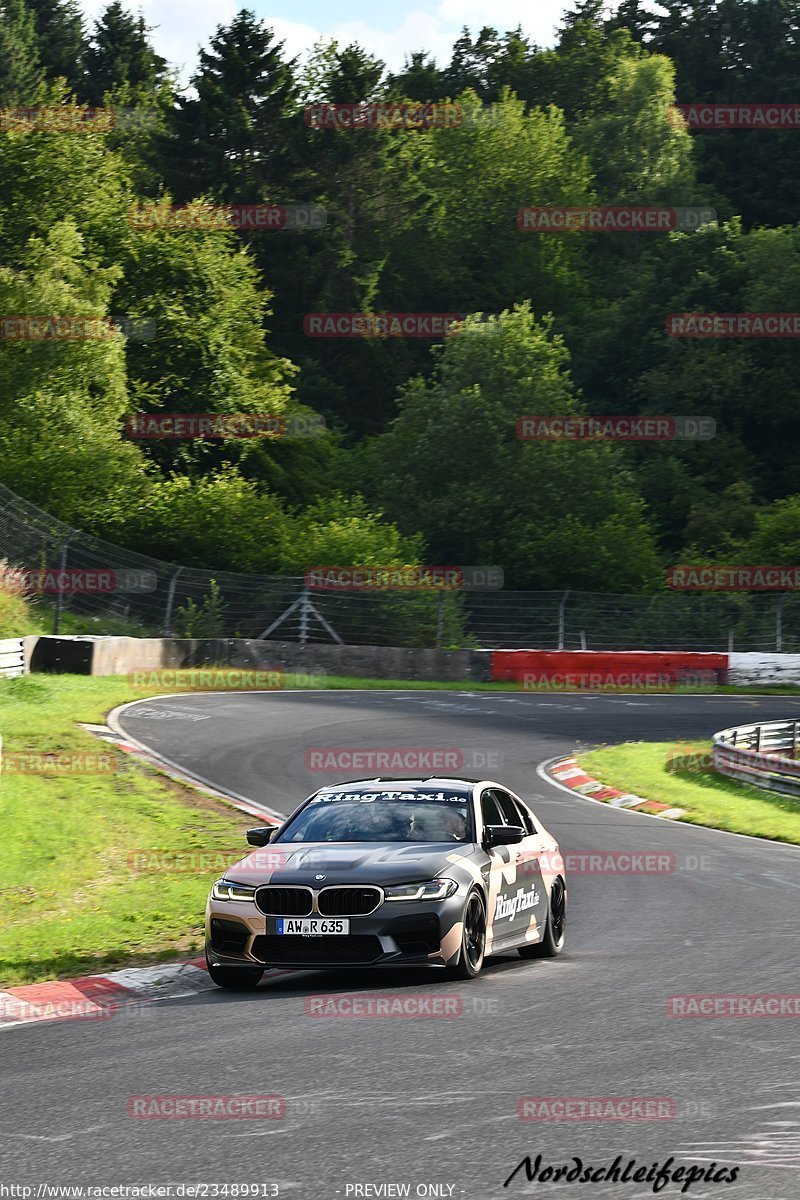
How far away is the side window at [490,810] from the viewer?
1165cm

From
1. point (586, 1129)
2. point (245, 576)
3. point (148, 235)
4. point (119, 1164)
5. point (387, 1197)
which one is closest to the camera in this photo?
point (387, 1197)

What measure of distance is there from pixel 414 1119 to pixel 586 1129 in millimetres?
702

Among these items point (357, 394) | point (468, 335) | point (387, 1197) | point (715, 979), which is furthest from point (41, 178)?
point (387, 1197)

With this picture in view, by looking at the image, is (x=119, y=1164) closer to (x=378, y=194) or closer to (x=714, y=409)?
(x=714, y=409)

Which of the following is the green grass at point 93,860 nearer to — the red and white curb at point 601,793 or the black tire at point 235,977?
the black tire at point 235,977

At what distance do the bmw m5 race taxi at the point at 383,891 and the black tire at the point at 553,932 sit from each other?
15 millimetres

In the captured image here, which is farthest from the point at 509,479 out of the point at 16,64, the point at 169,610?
the point at 16,64

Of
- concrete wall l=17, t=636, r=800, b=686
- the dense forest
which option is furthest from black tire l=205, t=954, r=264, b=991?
the dense forest

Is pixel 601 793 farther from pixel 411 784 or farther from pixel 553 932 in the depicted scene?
pixel 411 784

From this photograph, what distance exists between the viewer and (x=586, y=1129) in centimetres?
636

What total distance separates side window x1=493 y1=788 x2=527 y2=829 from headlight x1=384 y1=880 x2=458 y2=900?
208cm

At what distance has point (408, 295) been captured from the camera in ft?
261

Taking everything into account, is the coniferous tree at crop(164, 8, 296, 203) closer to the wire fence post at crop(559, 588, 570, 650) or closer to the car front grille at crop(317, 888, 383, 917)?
the wire fence post at crop(559, 588, 570, 650)

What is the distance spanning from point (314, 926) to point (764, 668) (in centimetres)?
2969
